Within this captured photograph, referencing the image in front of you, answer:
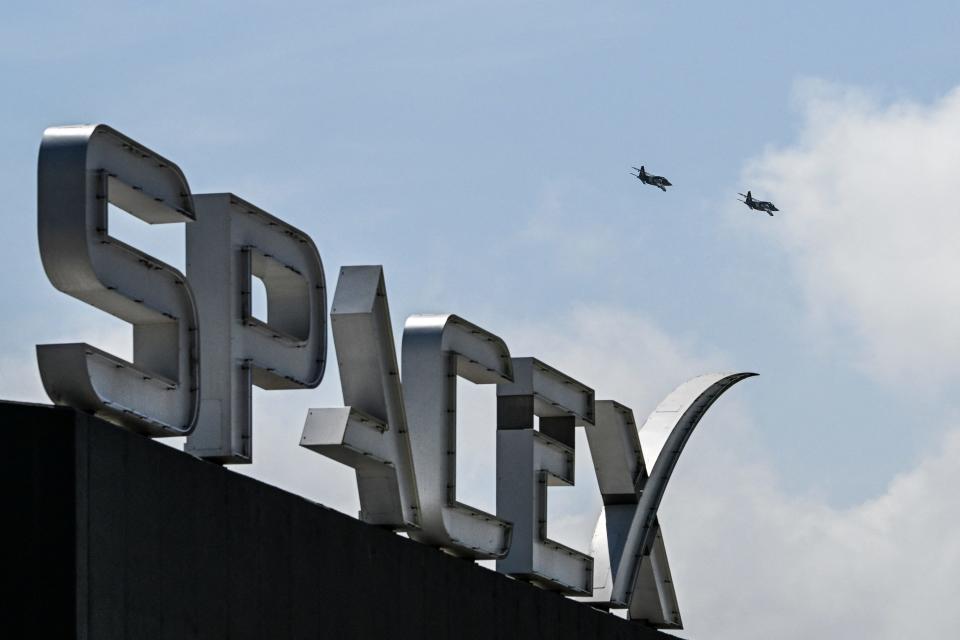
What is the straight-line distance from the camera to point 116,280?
1622cm

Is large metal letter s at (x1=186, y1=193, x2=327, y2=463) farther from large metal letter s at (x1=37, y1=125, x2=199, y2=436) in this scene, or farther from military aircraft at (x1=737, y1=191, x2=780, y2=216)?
military aircraft at (x1=737, y1=191, x2=780, y2=216)

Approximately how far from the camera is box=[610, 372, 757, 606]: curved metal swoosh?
28609 millimetres

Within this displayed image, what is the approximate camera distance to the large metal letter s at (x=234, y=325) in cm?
1786

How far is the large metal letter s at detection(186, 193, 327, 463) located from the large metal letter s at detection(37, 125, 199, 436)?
717 millimetres

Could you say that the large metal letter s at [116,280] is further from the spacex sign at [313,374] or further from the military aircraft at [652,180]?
the military aircraft at [652,180]

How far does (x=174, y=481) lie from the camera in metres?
16.0

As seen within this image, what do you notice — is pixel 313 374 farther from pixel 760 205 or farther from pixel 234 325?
pixel 760 205

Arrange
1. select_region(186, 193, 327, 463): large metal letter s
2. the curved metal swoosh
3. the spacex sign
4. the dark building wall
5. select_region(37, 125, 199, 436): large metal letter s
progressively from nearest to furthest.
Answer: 1. the dark building wall
2. select_region(37, 125, 199, 436): large metal letter s
3. the spacex sign
4. select_region(186, 193, 327, 463): large metal letter s
5. the curved metal swoosh

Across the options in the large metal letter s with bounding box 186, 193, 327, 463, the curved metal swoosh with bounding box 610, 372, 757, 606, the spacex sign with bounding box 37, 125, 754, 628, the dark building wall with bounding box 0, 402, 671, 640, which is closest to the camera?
the dark building wall with bounding box 0, 402, 671, 640

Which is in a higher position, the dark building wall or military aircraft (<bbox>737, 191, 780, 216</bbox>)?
military aircraft (<bbox>737, 191, 780, 216</bbox>)

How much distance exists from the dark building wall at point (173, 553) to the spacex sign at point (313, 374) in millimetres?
553

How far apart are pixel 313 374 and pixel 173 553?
3.95 m

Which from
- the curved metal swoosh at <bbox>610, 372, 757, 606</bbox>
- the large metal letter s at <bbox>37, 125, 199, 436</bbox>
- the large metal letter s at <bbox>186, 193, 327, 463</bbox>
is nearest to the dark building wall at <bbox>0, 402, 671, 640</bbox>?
the large metal letter s at <bbox>37, 125, 199, 436</bbox>

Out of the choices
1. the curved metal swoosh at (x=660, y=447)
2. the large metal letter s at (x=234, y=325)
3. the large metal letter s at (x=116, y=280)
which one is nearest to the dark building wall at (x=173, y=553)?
the large metal letter s at (x=116, y=280)
